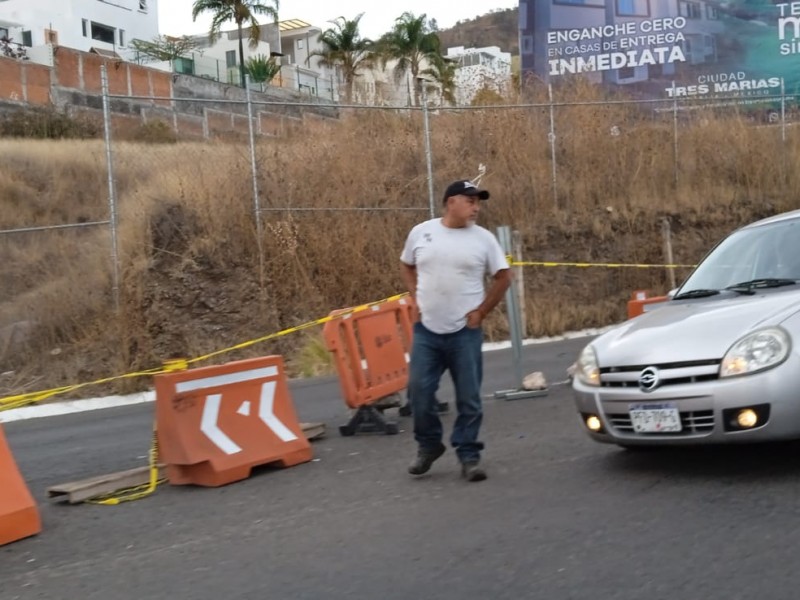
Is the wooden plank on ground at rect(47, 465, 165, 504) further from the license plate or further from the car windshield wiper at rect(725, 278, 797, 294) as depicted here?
the car windshield wiper at rect(725, 278, 797, 294)

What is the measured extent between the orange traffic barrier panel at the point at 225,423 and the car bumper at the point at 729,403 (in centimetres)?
277

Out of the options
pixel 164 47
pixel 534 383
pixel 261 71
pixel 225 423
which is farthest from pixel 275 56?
pixel 225 423

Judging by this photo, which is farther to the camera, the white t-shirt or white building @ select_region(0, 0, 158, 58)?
white building @ select_region(0, 0, 158, 58)

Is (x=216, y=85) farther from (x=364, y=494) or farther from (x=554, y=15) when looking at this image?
(x=364, y=494)

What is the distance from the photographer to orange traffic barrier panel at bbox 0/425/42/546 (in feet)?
19.6

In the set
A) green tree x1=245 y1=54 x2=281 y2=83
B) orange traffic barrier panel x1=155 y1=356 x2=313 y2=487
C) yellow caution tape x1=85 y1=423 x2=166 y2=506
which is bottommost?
yellow caution tape x1=85 y1=423 x2=166 y2=506

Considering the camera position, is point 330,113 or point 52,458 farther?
point 330,113

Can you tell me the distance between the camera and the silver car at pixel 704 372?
18.9 feet

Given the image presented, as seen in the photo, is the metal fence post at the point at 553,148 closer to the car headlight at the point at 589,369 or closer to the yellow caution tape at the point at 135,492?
the car headlight at the point at 589,369

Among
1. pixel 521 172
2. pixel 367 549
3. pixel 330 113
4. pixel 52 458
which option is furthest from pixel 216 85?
pixel 367 549

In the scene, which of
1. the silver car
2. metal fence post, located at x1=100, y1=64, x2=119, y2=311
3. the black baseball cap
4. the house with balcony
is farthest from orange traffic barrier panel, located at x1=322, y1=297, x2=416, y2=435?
A: the house with balcony

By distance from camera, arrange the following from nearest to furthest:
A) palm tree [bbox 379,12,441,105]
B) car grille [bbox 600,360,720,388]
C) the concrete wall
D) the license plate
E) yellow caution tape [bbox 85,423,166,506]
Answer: car grille [bbox 600,360,720,388] < the license plate < yellow caution tape [bbox 85,423,166,506] < the concrete wall < palm tree [bbox 379,12,441,105]

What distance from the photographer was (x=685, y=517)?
5438mm

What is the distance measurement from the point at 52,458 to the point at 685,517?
584 cm
